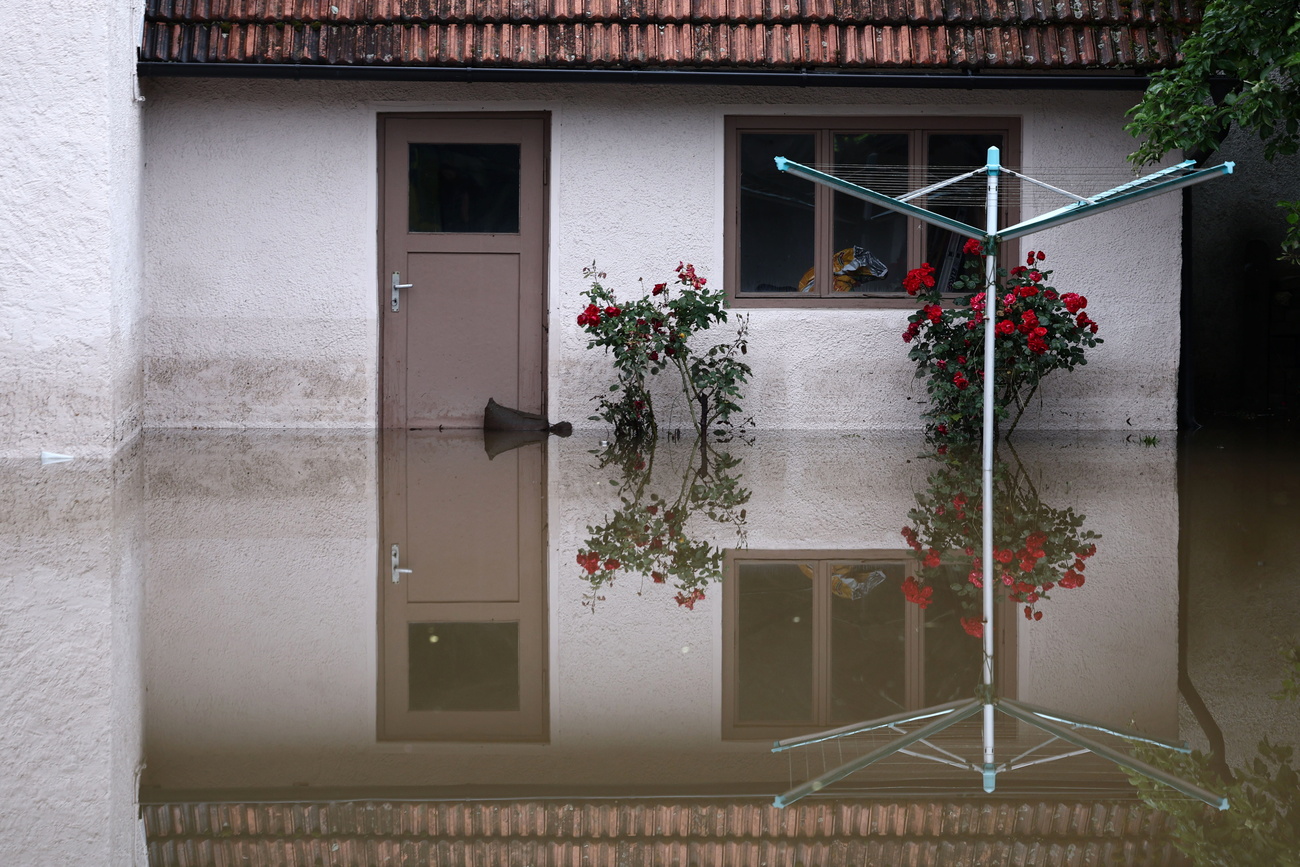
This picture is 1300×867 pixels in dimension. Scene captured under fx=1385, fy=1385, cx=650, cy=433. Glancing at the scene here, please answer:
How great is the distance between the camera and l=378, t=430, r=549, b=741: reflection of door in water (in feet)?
11.2

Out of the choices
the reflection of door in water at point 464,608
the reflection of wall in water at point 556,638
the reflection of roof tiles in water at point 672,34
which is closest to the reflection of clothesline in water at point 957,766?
the reflection of wall in water at point 556,638

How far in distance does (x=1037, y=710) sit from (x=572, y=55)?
709cm

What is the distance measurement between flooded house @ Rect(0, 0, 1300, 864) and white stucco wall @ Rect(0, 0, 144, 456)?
0.08ft

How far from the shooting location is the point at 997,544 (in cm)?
549

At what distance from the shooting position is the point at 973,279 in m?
9.68

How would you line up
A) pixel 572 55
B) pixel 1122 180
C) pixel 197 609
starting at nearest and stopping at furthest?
pixel 197 609, pixel 572 55, pixel 1122 180

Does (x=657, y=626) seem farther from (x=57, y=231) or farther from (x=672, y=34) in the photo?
(x=672, y=34)

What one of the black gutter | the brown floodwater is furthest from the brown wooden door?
the brown floodwater

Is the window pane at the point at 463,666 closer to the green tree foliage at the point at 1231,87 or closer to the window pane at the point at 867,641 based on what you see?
the window pane at the point at 867,641

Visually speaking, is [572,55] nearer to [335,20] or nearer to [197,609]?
[335,20]

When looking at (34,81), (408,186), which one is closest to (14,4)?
(34,81)

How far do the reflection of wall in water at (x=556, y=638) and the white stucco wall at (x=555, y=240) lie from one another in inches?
101

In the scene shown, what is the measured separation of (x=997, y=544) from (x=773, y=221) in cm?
518

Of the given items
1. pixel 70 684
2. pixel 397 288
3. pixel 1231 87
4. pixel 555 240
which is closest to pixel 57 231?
pixel 397 288
